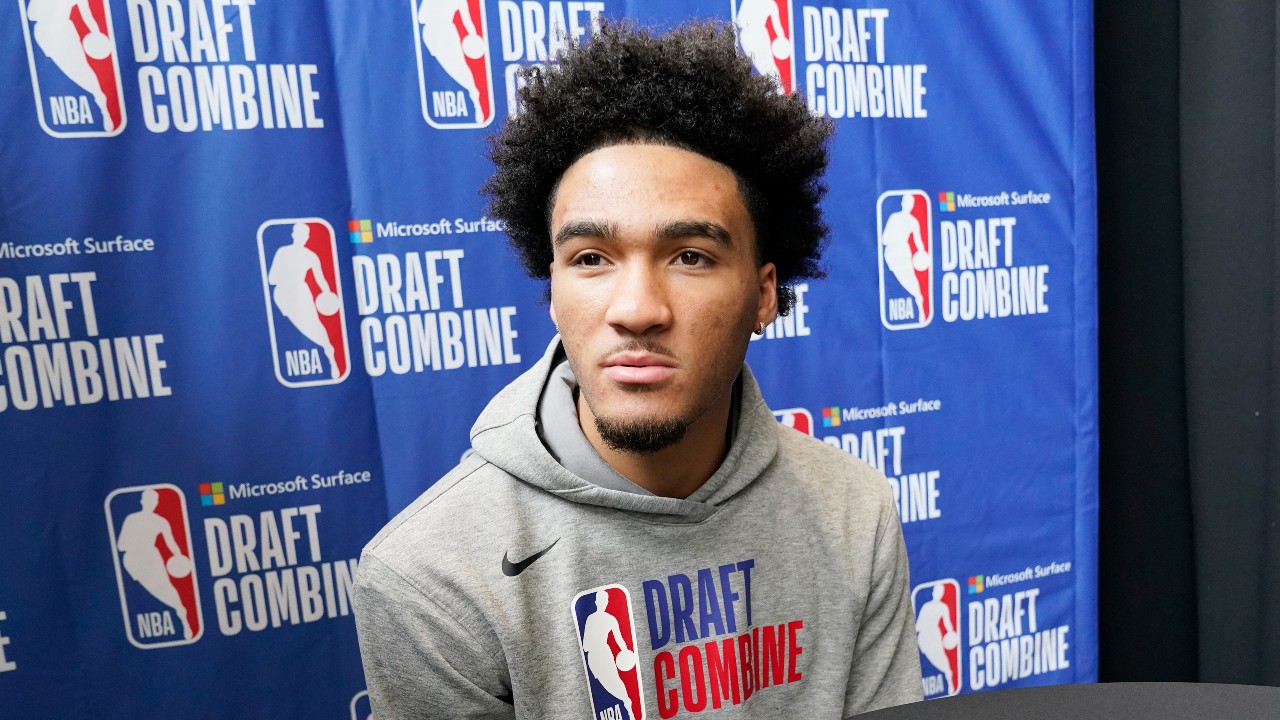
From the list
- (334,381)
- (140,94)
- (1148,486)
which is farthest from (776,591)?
(1148,486)

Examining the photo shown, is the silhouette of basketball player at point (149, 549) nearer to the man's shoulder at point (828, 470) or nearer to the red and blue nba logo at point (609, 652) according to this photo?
the red and blue nba logo at point (609, 652)

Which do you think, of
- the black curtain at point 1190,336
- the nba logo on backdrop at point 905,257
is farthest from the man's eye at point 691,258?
the black curtain at point 1190,336

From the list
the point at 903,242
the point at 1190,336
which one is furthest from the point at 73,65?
the point at 1190,336

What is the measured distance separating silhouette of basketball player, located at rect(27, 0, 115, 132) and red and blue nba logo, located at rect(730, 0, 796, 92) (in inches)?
42.5

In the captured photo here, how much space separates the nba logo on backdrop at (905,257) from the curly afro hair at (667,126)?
0.60m

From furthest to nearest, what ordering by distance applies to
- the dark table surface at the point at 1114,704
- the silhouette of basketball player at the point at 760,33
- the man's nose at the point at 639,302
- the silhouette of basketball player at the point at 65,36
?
the silhouette of basketball player at the point at 760,33 < the silhouette of basketball player at the point at 65,36 < the man's nose at the point at 639,302 < the dark table surface at the point at 1114,704

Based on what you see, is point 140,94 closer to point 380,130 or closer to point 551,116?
point 380,130

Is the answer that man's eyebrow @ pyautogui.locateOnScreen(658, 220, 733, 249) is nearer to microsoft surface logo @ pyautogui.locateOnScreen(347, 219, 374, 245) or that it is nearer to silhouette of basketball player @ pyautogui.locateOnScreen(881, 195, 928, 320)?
microsoft surface logo @ pyautogui.locateOnScreen(347, 219, 374, 245)

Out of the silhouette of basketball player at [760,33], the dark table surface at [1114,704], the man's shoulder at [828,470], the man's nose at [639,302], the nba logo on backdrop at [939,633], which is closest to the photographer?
the dark table surface at [1114,704]

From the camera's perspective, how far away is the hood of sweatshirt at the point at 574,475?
1.00m

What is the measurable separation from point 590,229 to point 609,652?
1.58 ft

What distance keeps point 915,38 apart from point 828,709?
133 centimetres

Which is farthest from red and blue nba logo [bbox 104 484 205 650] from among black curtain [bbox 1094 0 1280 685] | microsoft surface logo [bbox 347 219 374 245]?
black curtain [bbox 1094 0 1280 685]

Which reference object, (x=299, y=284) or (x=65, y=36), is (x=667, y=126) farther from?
(x=65, y=36)
